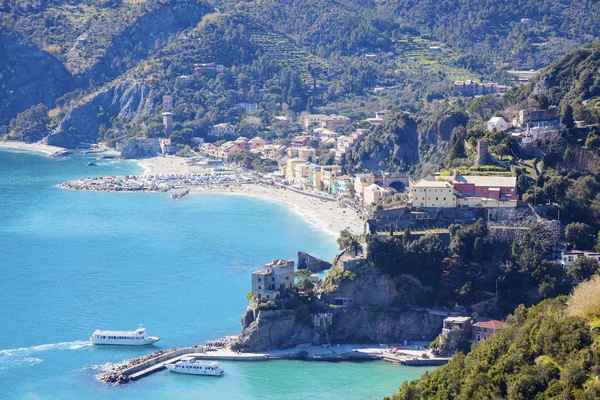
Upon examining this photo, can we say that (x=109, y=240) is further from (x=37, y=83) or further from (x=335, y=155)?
(x=37, y=83)

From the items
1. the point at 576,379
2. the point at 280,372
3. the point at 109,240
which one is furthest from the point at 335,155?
the point at 576,379

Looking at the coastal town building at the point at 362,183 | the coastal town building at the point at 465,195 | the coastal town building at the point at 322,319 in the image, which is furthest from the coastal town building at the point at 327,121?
the coastal town building at the point at 322,319

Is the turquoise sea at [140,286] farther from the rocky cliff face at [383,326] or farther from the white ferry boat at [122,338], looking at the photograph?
the rocky cliff face at [383,326]

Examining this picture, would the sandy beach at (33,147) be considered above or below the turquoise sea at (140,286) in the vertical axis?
above

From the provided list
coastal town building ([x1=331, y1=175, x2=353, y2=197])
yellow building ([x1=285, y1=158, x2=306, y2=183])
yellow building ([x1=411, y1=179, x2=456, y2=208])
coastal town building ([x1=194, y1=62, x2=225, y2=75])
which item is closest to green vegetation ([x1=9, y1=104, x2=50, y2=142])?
coastal town building ([x1=194, y1=62, x2=225, y2=75])

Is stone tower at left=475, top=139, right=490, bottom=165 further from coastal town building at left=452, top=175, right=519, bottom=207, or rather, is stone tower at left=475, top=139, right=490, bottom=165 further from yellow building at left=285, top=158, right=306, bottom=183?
yellow building at left=285, top=158, right=306, bottom=183

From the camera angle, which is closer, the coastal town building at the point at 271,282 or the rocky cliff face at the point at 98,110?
the coastal town building at the point at 271,282

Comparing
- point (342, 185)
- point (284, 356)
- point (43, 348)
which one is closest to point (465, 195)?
Result: point (284, 356)

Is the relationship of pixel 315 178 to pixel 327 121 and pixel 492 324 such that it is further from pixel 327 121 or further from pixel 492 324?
pixel 492 324
